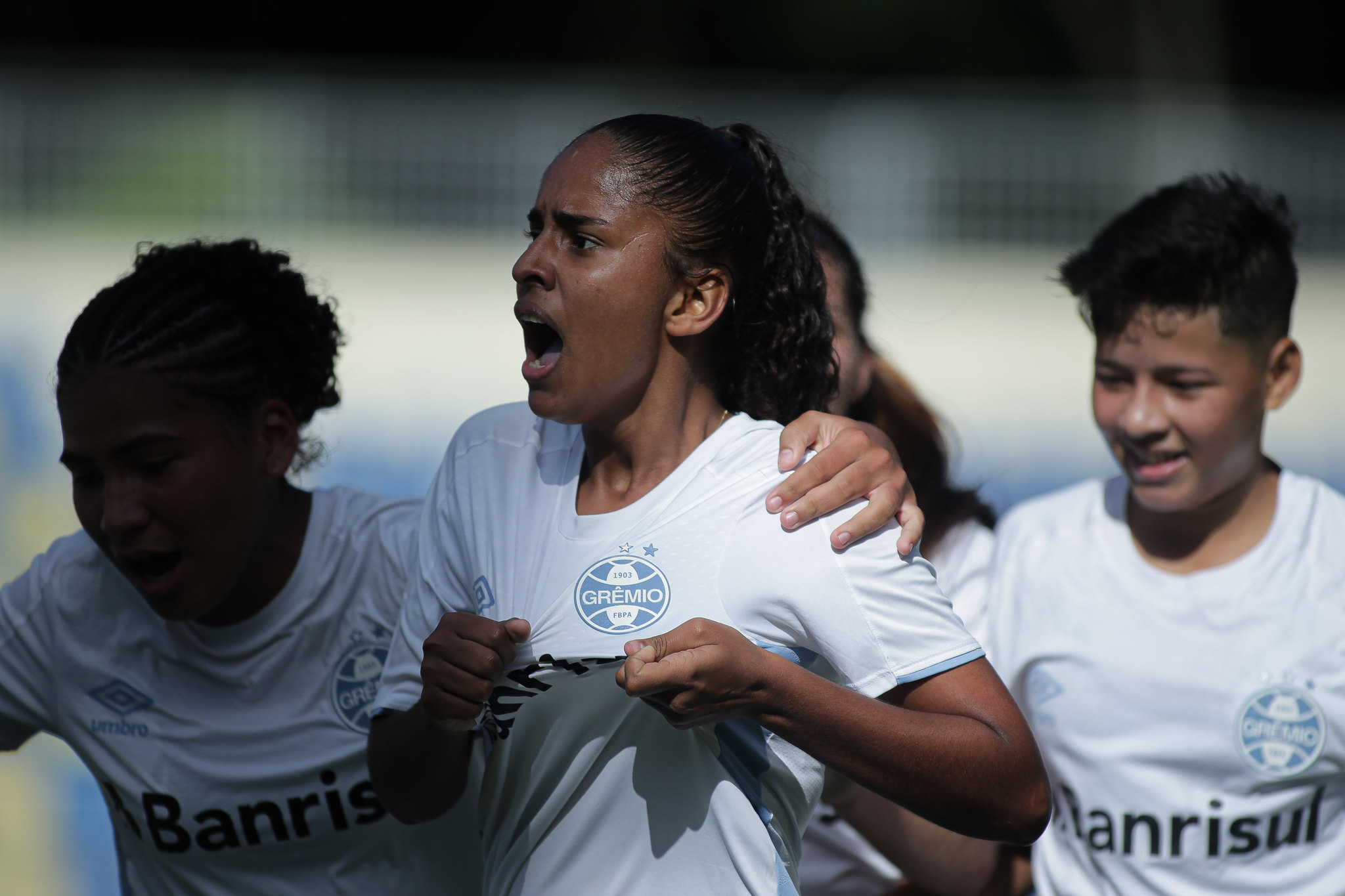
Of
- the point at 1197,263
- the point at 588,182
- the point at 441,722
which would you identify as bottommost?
the point at 441,722

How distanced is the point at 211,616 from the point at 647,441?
111 cm

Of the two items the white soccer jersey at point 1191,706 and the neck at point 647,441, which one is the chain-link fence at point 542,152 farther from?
the neck at point 647,441

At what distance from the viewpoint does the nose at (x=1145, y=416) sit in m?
3.10

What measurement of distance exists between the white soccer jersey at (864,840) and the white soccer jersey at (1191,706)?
7 centimetres

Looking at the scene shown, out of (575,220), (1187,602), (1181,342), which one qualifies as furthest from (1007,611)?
(575,220)

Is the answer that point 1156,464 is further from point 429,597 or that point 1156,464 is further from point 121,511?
point 121,511

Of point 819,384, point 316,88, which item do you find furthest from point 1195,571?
point 316,88

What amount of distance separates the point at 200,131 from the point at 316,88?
85cm

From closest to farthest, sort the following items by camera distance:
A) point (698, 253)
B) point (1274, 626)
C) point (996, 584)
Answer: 1. point (698, 253)
2. point (1274, 626)
3. point (996, 584)

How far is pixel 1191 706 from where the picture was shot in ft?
9.82

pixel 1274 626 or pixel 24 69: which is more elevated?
pixel 24 69

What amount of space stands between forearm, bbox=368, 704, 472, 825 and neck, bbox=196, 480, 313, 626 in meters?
0.61

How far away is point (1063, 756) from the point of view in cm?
308

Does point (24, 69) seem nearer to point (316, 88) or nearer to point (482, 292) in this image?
→ point (316, 88)
